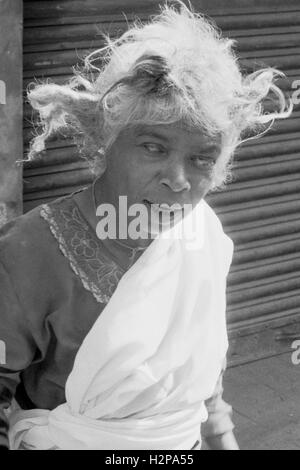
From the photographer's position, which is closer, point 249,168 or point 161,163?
point 161,163

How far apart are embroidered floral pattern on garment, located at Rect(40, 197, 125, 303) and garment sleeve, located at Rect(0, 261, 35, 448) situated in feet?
0.56

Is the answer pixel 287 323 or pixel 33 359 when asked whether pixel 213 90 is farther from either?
pixel 287 323

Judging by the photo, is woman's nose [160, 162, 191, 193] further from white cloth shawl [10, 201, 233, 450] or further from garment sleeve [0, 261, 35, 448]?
garment sleeve [0, 261, 35, 448]

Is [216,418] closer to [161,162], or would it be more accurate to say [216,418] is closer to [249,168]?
[161,162]

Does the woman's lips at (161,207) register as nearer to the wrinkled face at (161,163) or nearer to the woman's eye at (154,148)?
the wrinkled face at (161,163)

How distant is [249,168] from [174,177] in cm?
284

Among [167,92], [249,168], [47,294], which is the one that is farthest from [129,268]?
[249,168]

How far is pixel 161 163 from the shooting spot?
2248 millimetres

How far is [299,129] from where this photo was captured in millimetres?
5223

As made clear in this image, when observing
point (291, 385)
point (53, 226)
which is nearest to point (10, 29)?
point (53, 226)

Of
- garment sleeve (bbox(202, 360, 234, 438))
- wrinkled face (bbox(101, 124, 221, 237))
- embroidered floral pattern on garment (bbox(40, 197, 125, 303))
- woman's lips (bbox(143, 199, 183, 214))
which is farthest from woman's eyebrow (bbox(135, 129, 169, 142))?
garment sleeve (bbox(202, 360, 234, 438))

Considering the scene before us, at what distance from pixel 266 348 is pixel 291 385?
37 centimetres

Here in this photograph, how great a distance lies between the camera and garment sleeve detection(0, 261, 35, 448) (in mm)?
2238

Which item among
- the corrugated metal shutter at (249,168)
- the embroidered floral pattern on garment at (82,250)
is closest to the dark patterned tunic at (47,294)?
the embroidered floral pattern on garment at (82,250)
